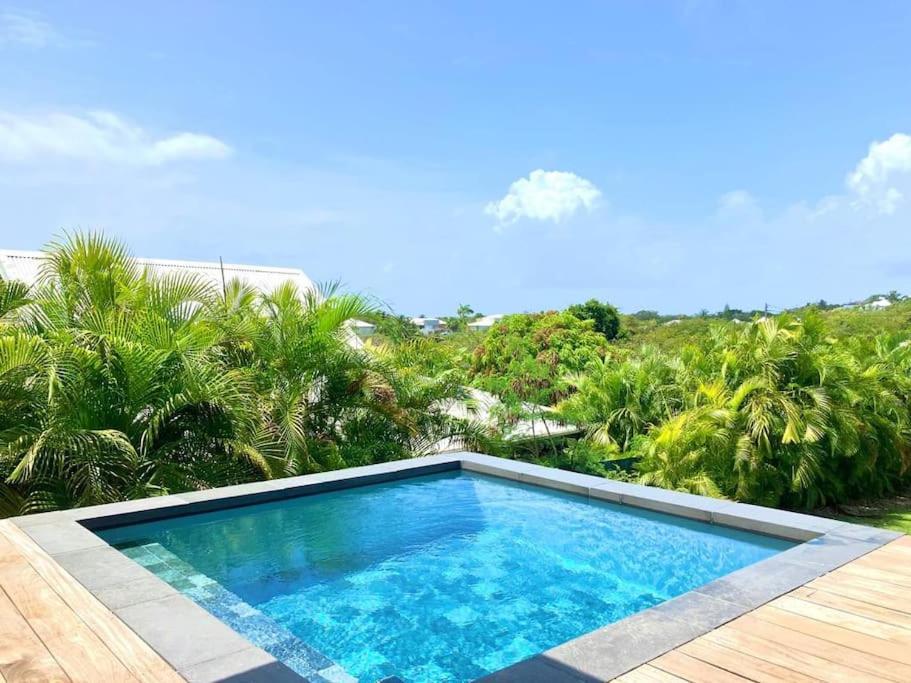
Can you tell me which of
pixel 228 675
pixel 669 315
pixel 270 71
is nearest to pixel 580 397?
pixel 270 71

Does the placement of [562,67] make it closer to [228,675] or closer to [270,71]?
[270,71]

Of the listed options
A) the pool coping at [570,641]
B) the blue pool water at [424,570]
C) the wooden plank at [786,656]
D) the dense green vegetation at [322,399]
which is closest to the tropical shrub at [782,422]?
the dense green vegetation at [322,399]

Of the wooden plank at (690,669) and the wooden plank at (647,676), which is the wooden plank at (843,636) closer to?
the wooden plank at (690,669)

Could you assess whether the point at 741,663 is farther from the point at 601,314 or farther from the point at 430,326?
the point at 430,326

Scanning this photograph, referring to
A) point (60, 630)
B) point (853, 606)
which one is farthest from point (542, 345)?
point (60, 630)

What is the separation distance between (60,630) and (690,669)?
2735mm

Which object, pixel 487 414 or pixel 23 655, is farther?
pixel 487 414

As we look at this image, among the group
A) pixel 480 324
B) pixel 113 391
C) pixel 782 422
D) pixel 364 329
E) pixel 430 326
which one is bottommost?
pixel 782 422

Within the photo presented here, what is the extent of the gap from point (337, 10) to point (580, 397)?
757 cm

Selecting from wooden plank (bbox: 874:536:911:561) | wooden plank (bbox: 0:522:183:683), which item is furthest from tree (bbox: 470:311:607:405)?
wooden plank (bbox: 0:522:183:683)

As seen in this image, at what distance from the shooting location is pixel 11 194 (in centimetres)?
1077

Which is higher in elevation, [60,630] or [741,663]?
[741,663]

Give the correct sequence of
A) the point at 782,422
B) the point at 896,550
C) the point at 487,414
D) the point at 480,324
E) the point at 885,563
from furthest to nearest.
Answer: the point at 480,324, the point at 487,414, the point at 782,422, the point at 896,550, the point at 885,563

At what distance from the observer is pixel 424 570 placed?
16.6 feet
